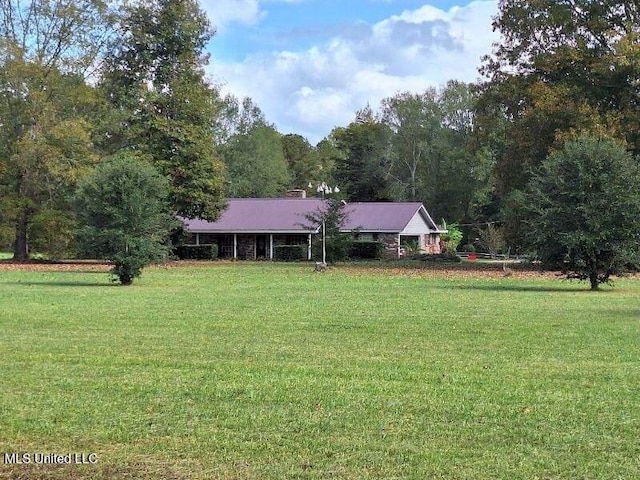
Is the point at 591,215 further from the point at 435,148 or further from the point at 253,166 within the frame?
the point at 253,166

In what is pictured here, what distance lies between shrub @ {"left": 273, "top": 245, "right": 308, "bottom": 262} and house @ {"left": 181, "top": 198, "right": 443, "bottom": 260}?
56.2 inches

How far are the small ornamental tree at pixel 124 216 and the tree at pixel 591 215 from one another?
11834mm

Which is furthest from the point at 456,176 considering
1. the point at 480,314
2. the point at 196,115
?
the point at 480,314

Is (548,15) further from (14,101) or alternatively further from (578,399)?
(578,399)

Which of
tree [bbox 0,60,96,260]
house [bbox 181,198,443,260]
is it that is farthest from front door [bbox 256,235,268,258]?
tree [bbox 0,60,96,260]

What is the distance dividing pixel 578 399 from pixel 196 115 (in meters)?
42.1

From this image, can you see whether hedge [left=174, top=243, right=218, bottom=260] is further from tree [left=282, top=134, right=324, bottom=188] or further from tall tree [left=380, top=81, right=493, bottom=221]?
tree [left=282, top=134, right=324, bottom=188]

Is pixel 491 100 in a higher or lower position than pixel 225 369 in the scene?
higher

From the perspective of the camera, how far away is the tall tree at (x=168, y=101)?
45.7 meters

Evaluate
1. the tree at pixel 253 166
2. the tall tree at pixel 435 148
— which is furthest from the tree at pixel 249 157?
the tall tree at pixel 435 148

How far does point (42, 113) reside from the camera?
42.1 m

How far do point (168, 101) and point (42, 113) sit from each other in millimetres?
7533

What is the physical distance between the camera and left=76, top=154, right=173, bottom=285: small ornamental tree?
24031 millimetres

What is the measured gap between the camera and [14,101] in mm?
41938
